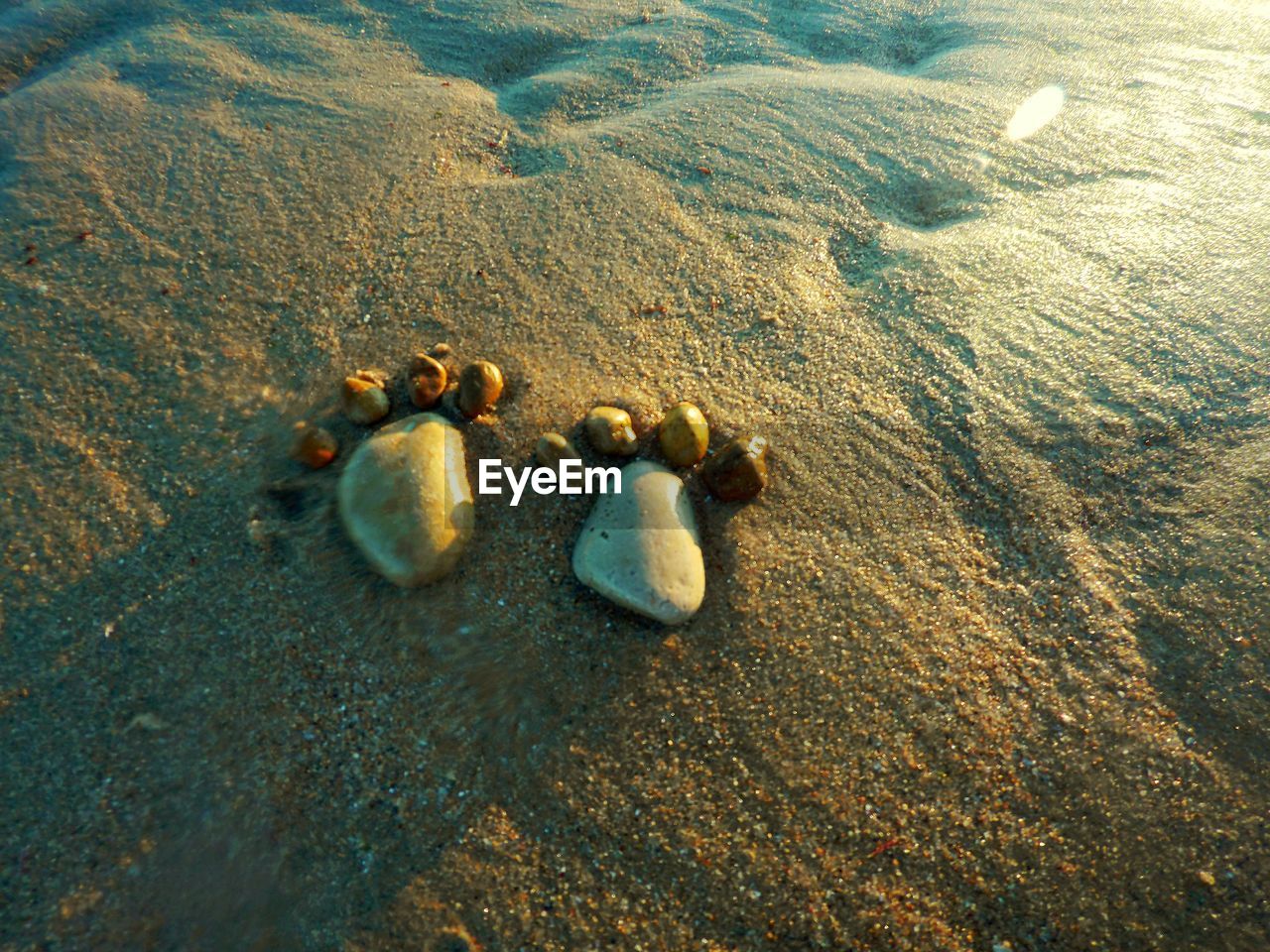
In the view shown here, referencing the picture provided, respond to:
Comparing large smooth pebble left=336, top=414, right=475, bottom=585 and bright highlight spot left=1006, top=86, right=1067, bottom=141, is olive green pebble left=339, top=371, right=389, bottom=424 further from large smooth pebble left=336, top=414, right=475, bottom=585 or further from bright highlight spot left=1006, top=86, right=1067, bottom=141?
bright highlight spot left=1006, top=86, right=1067, bottom=141

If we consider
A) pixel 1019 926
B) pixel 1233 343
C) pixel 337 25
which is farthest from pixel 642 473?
pixel 337 25

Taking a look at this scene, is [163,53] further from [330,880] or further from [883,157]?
[330,880]

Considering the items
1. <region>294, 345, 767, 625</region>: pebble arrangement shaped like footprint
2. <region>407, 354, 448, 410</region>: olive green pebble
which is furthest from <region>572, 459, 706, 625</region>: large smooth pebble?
<region>407, 354, 448, 410</region>: olive green pebble

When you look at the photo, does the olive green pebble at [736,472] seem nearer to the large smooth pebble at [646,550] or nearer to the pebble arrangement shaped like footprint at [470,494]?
the pebble arrangement shaped like footprint at [470,494]

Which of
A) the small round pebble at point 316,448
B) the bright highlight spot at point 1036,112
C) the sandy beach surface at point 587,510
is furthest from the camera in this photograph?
the bright highlight spot at point 1036,112

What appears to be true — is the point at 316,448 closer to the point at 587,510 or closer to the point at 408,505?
the point at 408,505

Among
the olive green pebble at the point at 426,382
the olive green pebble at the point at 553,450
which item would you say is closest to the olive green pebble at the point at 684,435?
the olive green pebble at the point at 553,450

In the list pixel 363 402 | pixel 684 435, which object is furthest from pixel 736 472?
pixel 363 402
